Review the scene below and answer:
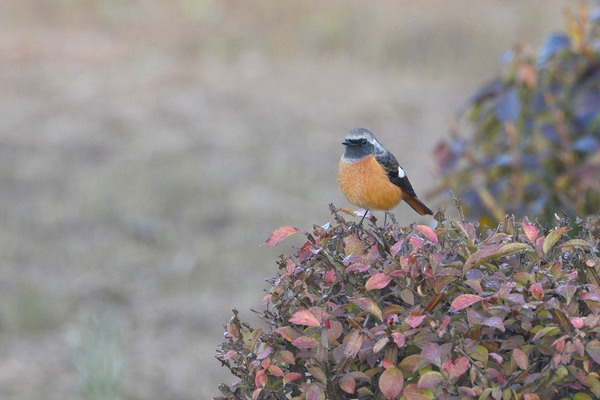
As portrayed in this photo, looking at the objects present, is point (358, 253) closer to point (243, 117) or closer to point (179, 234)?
point (179, 234)

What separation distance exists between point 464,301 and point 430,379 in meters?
0.16

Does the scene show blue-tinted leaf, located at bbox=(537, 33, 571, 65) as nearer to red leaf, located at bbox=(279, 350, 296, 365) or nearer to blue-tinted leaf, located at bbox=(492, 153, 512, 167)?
blue-tinted leaf, located at bbox=(492, 153, 512, 167)

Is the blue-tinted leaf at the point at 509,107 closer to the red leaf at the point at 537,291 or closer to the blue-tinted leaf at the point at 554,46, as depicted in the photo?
the blue-tinted leaf at the point at 554,46

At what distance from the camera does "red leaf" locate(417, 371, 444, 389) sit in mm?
1748

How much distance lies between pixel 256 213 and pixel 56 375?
107 inches

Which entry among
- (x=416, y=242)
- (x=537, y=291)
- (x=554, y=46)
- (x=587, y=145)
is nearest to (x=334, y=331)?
(x=416, y=242)

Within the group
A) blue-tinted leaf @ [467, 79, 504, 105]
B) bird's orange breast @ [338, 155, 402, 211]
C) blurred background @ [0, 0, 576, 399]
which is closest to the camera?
bird's orange breast @ [338, 155, 402, 211]

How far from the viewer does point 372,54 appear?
1184cm

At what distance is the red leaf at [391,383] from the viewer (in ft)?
5.84

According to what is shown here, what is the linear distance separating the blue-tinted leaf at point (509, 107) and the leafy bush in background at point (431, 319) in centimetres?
191

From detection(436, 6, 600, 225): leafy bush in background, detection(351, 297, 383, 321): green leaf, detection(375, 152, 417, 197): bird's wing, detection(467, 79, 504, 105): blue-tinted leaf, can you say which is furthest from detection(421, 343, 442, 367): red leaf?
detection(467, 79, 504, 105): blue-tinted leaf

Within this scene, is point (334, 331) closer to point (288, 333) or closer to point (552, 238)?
point (288, 333)

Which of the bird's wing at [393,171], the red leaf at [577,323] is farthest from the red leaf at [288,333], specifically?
the bird's wing at [393,171]

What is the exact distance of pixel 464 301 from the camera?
1.79m
